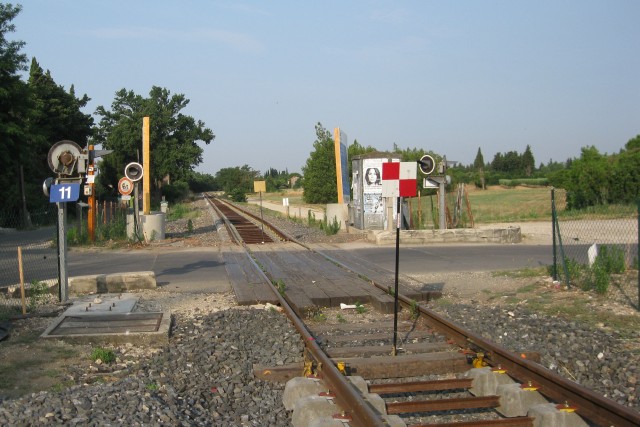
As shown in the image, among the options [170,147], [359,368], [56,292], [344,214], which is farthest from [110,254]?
[170,147]

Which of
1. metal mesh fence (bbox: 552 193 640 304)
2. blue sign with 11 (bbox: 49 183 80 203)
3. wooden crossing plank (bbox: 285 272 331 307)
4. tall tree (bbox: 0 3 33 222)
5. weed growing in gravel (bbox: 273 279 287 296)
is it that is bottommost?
wooden crossing plank (bbox: 285 272 331 307)

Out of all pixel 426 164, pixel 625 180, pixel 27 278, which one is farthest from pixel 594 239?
pixel 625 180

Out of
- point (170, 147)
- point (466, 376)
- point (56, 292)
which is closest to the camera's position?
point (466, 376)

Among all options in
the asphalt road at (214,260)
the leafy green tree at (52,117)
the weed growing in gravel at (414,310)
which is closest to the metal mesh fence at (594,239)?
the asphalt road at (214,260)

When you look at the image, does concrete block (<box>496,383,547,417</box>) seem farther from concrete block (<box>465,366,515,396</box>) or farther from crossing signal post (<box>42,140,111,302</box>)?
crossing signal post (<box>42,140,111,302</box>)

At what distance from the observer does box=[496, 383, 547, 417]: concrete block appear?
18.9 feet

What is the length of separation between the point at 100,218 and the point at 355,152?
28388mm

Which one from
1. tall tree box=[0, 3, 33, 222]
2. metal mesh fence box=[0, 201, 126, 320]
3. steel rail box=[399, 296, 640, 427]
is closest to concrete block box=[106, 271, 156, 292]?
metal mesh fence box=[0, 201, 126, 320]

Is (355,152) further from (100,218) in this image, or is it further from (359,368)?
A: (359,368)

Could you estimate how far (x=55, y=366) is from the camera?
7430 millimetres

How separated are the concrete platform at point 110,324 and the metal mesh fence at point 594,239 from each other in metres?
7.15

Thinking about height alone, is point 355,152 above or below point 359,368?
above

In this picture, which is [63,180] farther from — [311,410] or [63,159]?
[311,410]

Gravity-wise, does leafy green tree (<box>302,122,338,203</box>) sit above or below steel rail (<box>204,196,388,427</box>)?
above
